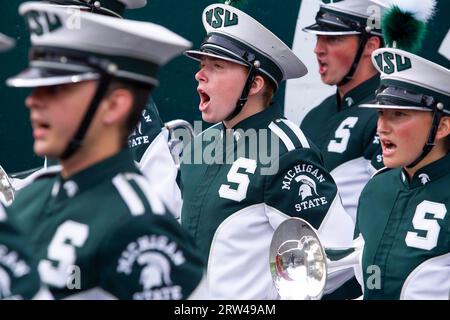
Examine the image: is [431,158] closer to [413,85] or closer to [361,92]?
[413,85]

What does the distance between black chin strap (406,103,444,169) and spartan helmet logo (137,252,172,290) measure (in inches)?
85.5

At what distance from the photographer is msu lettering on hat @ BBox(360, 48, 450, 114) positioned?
5672mm

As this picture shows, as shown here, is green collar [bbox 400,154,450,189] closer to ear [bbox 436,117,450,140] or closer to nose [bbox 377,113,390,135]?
ear [bbox 436,117,450,140]

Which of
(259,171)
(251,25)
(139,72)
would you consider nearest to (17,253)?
(139,72)

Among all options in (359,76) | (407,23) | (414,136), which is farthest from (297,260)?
(359,76)

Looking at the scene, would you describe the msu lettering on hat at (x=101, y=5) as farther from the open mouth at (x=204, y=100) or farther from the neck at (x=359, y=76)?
the neck at (x=359, y=76)

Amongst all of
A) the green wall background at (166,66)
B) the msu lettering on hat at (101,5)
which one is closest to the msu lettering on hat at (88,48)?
the msu lettering on hat at (101,5)

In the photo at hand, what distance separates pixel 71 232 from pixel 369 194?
7.94 feet

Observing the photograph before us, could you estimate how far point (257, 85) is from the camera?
20.7 ft

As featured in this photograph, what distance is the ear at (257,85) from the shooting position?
6287 mm

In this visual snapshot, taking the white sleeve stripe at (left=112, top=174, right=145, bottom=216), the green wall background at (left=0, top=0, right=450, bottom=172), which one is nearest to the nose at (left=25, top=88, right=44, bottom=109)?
the white sleeve stripe at (left=112, top=174, right=145, bottom=216)

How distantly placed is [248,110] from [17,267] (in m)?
2.56

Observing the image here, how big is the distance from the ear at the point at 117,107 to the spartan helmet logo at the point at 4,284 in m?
0.55

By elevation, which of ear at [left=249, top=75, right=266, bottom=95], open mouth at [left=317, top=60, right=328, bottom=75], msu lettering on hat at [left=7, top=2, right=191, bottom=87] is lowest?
open mouth at [left=317, top=60, right=328, bottom=75]
